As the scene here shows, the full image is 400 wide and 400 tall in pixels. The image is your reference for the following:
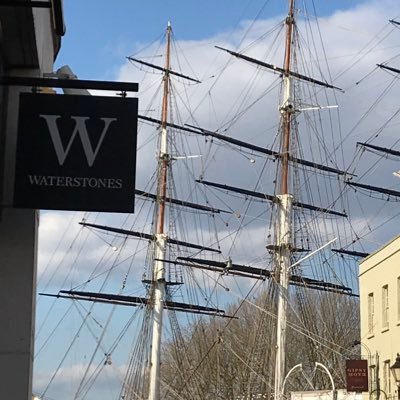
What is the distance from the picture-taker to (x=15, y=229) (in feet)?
27.0

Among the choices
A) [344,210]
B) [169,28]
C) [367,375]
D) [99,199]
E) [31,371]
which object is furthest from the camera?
[169,28]

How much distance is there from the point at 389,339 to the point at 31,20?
22927 millimetres

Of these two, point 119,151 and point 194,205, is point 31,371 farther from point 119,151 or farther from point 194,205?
point 194,205

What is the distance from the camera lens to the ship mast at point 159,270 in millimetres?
55719

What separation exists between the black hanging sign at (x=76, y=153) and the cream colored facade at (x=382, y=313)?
21058 millimetres

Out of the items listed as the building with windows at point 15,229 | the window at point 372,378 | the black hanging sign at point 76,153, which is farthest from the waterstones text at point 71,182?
the window at point 372,378

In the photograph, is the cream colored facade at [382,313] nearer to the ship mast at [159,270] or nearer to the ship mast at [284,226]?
the ship mast at [284,226]

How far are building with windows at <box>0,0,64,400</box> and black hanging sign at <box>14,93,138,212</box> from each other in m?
0.30

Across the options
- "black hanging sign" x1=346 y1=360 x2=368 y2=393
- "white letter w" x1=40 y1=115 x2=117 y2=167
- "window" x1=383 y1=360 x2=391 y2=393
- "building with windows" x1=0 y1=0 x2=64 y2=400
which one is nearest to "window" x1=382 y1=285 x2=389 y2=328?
"window" x1=383 y1=360 x2=391 y2=393

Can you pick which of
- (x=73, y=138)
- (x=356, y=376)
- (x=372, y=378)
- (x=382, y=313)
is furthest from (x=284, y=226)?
(x=73, y=138)

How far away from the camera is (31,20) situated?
7.56 metres

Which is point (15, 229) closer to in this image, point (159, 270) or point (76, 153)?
point (76, 153)

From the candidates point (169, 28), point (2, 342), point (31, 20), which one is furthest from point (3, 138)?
point (169, 28)

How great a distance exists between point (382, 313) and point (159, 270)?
31.4m
